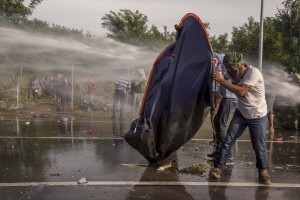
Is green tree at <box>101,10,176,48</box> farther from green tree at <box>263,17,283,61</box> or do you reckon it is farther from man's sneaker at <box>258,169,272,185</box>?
man's sneaker at <box>258,169,272,185</box>

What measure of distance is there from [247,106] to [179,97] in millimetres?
986

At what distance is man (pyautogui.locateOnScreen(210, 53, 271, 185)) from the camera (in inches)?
212

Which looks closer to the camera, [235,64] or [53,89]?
[235,64]

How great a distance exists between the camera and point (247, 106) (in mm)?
5555

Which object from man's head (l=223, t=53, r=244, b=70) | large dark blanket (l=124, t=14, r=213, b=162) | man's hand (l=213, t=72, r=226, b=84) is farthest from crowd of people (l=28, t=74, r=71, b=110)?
man's head (l=223, t=53, r=244, b=70)

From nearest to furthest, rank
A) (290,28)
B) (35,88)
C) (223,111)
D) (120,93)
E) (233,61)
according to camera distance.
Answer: (233,61)
(223,111)
(120,93)
(35,88)
(290,28)

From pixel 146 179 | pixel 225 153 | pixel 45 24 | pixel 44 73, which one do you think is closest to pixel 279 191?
pixel 225 153

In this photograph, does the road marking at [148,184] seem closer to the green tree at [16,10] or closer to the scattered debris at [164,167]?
the scattered debris at [164,167]

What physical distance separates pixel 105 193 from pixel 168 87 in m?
1.88

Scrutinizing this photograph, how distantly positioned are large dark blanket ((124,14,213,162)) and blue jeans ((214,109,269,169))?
0.52 meters

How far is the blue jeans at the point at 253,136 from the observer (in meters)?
5.58

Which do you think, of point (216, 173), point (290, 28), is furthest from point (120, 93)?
point (290, 28)

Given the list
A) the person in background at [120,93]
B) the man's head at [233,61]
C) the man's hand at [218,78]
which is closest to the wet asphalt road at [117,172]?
the man's hand at [218,78]

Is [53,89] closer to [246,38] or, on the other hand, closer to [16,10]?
[16,10]
